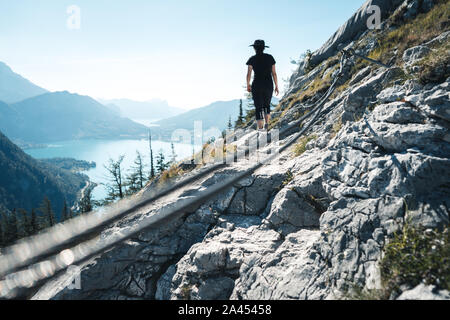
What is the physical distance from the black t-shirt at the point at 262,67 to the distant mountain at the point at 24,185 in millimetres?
189349

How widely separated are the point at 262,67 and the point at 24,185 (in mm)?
231380

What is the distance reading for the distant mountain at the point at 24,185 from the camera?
161 metres

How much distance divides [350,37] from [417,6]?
26.9 feet

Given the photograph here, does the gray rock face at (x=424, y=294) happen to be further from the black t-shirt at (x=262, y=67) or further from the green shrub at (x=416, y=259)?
the black t-shirt at (x=262, y=67)

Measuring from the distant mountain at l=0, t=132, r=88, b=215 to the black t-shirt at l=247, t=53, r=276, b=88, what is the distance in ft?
621

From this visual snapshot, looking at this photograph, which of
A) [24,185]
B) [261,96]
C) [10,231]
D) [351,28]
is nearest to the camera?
[261,96]

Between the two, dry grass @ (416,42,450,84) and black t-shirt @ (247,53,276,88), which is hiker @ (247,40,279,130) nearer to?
black t-shirt @ (247,53,276,88)

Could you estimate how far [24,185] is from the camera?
172625 millimetres

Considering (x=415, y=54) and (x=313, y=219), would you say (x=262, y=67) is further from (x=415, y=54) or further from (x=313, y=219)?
(x=313, y=219)

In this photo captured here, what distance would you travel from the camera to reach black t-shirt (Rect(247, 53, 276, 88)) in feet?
26.7

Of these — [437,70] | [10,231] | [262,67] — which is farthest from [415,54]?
[10,231]

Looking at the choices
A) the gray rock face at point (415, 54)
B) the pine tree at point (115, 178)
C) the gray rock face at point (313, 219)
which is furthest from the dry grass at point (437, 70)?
the pine tree at point (115, 178)

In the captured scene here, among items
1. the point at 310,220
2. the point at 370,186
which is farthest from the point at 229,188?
the point at 370,186

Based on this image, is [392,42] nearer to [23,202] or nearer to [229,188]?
[229,188]
